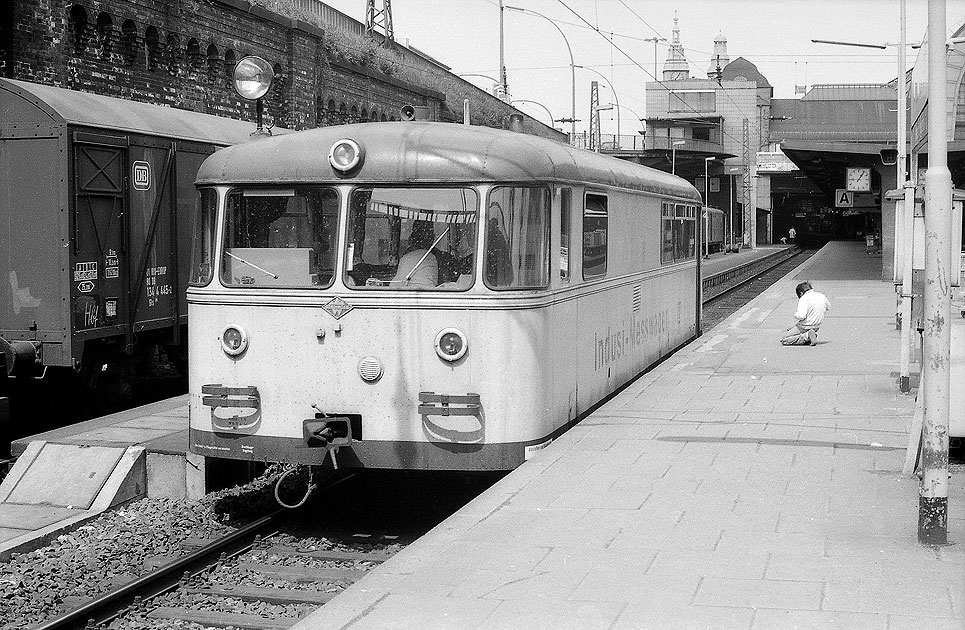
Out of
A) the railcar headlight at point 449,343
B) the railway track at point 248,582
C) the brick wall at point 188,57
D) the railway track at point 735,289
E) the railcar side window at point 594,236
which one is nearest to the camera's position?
the railway track at point 248,582

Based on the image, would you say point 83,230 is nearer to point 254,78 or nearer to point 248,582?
point 254,78

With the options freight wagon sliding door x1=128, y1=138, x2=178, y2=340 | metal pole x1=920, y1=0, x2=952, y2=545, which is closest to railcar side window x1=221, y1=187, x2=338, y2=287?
metal pole x1=920, y1=0, x2=952, y2=545

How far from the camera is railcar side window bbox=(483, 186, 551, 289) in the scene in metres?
8.05

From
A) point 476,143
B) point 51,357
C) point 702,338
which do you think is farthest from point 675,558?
point 702,338

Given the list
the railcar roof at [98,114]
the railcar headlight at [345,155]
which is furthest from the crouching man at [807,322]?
the railcar headlight at [345,155]

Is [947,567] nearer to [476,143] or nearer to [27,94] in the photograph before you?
[476,143]

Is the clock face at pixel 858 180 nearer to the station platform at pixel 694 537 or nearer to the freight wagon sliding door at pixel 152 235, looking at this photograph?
the station platform at pixel 694 537

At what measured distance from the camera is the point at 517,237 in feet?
26.9

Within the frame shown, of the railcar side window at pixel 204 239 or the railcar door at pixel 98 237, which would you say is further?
the railcar door at pixel 98 237

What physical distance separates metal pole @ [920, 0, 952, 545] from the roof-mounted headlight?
525cm

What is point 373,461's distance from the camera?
8.04m

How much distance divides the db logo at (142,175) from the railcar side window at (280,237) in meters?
4.16

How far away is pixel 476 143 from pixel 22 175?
16.9 ft

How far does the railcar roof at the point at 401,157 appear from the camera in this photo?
8.06 metres
